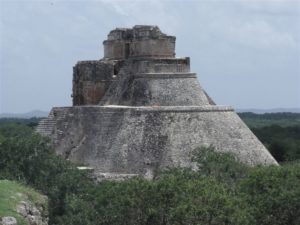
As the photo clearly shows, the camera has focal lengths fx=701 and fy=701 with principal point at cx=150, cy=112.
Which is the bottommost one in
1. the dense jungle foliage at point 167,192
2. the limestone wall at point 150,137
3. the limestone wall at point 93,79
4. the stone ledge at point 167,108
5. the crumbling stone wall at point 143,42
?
the dense jungle foliage at point 167,192

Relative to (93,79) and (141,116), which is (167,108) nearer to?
(141,116)

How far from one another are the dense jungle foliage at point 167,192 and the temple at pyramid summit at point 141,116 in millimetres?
1691

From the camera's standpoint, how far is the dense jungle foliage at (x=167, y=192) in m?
18.1

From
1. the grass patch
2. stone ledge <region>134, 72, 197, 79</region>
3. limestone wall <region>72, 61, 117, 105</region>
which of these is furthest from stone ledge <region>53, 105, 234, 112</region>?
the grass patch

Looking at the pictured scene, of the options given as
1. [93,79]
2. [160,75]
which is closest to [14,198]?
[160,75]

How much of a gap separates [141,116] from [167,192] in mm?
9237

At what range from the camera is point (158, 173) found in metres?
25.6

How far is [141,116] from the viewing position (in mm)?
27797

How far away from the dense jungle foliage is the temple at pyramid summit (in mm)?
1691

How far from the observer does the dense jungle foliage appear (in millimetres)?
18141

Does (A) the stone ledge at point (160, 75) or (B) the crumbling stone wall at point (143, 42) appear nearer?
(A) the stone ledge at point (160, 75)

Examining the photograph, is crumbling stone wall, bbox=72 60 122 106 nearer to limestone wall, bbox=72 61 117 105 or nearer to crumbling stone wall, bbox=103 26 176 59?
limestone wall, bbox=72 61 117 105

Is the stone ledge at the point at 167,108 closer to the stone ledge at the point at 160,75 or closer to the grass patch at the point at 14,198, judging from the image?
the stone ledge at the point at 160,75

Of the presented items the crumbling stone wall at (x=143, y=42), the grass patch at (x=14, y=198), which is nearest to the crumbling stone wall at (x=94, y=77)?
the crumbling stone wall at (x=143, y=42)
